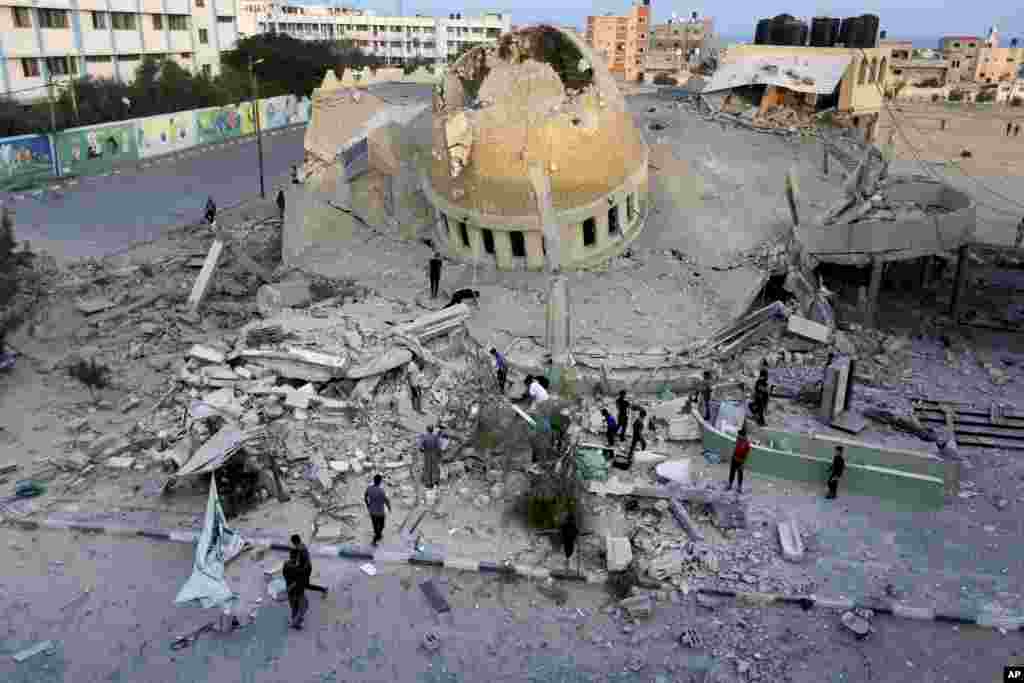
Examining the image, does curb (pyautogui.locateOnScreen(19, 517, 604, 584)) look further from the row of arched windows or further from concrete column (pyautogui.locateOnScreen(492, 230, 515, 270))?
the row of arched windows

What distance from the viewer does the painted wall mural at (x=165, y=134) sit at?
3656 cm

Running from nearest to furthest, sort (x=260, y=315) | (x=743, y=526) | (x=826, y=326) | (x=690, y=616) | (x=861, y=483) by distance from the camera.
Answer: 1. (x=690, y=616)
2. (x=743, y=526)
3. (x=861, y=483)
4. (x=826, y=326)
5. (x=260, y=315)

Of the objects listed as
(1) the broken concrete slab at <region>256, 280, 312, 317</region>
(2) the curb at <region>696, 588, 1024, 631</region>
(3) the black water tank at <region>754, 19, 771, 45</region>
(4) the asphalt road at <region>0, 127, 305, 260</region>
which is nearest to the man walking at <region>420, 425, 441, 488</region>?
(2) the curb at <region>696, 588, 1024, 631</region>

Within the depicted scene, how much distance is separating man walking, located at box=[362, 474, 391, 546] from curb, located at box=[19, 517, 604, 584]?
0.23m

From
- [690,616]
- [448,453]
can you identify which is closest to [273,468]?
[448,453]

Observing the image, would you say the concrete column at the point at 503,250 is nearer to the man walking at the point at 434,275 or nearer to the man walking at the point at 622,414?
the man walking at the point at 434,275

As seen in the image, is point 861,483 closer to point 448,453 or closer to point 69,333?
point 448,453

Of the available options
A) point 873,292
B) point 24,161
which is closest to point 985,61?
point 873,292

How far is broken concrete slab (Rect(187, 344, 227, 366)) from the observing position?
47.2 feet

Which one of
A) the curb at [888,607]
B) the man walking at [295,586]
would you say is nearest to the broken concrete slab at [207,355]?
the man walking at [295,586]

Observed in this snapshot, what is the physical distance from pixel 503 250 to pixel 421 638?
10.7m

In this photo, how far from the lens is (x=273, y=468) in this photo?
11.1m

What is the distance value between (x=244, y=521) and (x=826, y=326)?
37.8ft

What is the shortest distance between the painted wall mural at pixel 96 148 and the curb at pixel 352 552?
1013 inches
